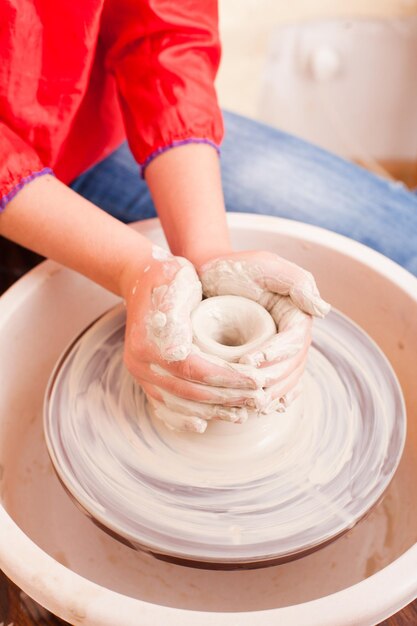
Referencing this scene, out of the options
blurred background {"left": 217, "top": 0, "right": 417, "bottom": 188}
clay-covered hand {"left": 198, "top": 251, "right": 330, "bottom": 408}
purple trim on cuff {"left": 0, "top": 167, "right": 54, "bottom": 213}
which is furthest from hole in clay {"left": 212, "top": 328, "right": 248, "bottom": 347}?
blurred background {"left": 217, "top": 0, "right": 417, "bottom": 188}

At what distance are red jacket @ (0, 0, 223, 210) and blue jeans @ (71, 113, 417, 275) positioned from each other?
171mm

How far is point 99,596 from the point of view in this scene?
2.55 ft

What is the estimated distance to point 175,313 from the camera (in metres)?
0.92

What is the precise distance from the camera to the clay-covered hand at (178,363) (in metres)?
0.88

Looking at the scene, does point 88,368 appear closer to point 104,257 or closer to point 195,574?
point 104,257

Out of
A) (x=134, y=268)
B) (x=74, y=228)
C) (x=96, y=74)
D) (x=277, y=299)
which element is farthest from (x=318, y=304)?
(x=96, y=74)

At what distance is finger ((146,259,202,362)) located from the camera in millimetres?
889

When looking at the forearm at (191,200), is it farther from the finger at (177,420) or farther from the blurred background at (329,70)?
the blurred background at (329,70)

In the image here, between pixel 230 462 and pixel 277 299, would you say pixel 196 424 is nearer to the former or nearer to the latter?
pixel 230 462

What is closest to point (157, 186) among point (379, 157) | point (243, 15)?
point (243, 15)

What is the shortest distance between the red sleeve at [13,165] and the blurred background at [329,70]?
166 cm

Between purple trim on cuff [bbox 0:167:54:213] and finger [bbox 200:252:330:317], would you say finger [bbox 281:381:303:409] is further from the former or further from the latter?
purple trim on cuff [bbox 0:167:54:213]

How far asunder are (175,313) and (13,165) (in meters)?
0.41

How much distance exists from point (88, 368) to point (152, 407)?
0.16 metres
